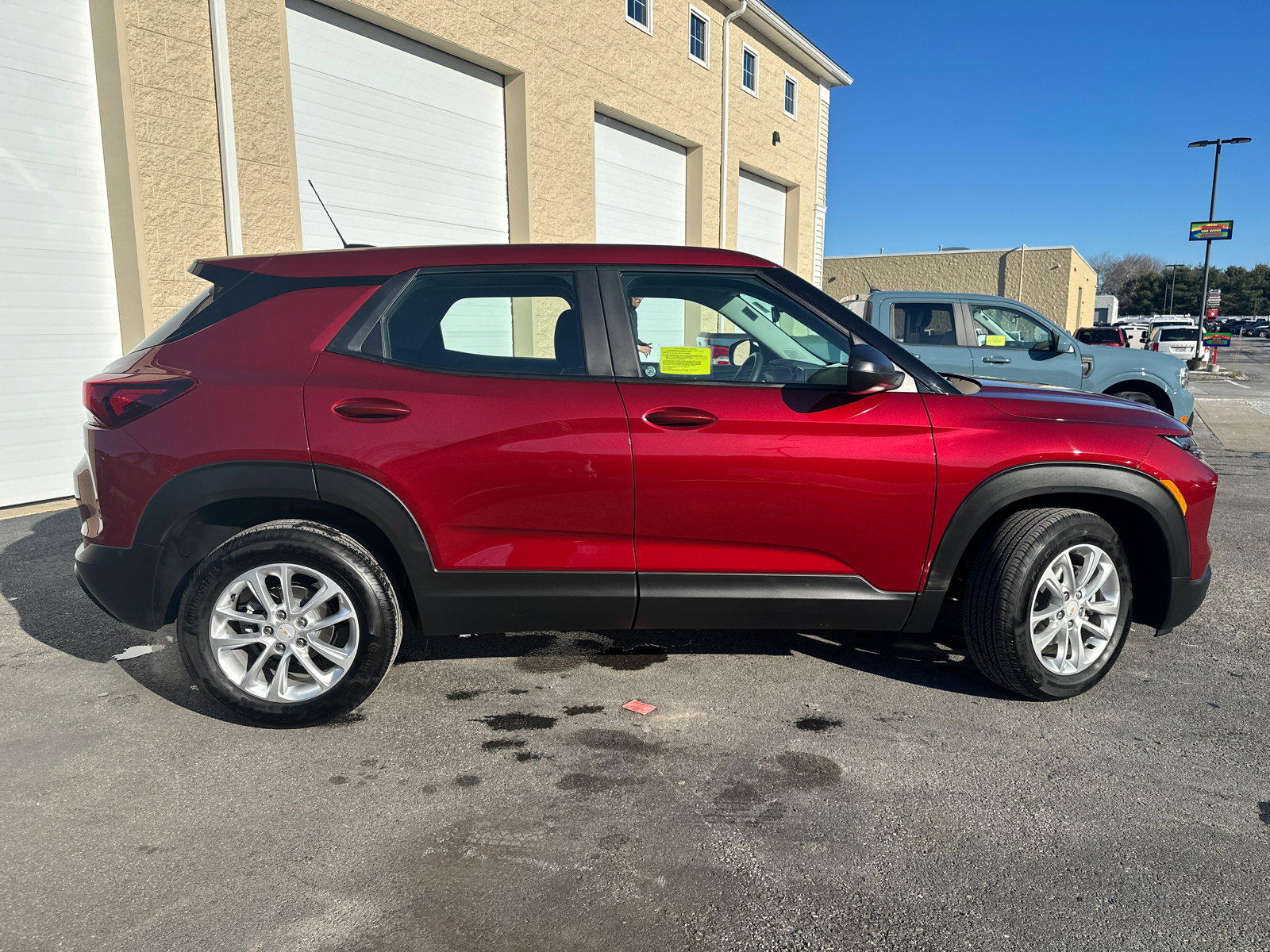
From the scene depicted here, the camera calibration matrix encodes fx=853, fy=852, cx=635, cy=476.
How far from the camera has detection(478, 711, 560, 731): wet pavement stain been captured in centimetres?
327

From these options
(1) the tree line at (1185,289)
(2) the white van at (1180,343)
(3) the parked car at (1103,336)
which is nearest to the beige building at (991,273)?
(2) the white van at (1180,343)

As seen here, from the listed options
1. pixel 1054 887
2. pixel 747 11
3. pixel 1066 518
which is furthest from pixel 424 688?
pixel 747 11

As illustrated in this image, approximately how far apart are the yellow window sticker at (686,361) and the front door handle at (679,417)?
0.18 m

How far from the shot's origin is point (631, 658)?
13.1 ft

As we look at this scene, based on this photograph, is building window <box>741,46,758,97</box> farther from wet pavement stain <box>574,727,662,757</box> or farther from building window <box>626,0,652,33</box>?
wet pavement stain <box>574,727,662,757</box>

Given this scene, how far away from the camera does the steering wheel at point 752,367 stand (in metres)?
3.29

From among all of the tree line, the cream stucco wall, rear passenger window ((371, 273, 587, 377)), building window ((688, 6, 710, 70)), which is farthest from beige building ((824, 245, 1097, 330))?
the tree line

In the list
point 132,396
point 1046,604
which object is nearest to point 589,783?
point 1046,604

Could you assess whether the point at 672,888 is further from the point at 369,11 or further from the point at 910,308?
the point at 369,11

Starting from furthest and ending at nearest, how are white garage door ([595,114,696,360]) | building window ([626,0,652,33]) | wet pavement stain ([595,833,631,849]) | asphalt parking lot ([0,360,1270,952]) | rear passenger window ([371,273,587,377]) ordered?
building window ([626,0,652,33])
white garage door ([595,114,696,360])
rear passenger window ([371,273,587,377])
wet pavement stain ([595,833,631,849])
asphalt parking lot ([0,360,1270,952])

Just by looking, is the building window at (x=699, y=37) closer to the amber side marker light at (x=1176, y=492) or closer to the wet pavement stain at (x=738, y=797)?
the amber side marker light at (x=1176, y=492)

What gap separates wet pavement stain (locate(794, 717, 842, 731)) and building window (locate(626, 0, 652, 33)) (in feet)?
44.3

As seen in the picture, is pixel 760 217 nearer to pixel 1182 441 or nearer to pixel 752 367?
pixel 1182 441

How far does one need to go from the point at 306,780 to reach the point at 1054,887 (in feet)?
7.62
